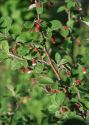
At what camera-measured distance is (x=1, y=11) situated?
5914 millimetres

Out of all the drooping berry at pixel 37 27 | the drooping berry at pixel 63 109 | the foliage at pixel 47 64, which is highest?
the drooping berry at pixel 37 27

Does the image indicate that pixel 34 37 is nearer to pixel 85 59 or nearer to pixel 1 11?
pixel 85 59

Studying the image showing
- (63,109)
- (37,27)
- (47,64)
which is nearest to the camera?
(37,27)

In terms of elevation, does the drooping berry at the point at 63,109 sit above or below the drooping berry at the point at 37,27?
below

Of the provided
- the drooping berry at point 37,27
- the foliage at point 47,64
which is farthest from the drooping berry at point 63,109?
the drooping berry at point 37,27

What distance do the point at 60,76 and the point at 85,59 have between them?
293mm

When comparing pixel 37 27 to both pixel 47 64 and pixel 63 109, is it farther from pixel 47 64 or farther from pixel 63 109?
pixel 63 109

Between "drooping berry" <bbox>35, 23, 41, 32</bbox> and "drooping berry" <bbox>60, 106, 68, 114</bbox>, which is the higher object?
"drooping berry" <bbox>35, 23, 41, 32</bbox>

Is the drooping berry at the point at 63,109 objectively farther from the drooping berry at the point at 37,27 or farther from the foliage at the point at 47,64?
the drooping berry at the point at 37,27

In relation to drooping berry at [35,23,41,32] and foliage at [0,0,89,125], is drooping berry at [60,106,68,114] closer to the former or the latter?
foliage at [0,0,89,125]

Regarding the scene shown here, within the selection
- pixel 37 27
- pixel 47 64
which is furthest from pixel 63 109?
pixel 37 27

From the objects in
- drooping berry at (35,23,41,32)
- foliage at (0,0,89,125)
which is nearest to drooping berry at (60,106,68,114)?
foliage at (0,0,89,125)

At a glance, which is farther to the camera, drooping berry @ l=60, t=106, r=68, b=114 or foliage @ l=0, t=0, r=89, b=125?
drooping berry @ l=60, t=106, r=68, b=114

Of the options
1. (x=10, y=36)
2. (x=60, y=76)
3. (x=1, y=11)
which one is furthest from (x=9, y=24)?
(x=1, y=11)
